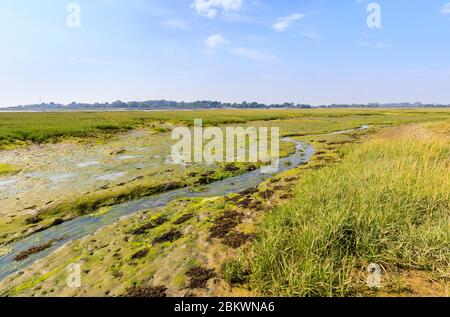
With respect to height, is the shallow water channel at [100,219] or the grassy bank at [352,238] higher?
the grassy bank at [352,238]

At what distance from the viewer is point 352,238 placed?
21.0 ft

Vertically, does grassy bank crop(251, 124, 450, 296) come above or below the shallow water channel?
above

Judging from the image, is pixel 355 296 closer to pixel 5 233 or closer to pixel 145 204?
pixel 145 204

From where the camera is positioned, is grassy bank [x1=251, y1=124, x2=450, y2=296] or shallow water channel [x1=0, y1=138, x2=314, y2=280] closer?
grassy bank [x1=251, y1=124, x2=450, y2=296]

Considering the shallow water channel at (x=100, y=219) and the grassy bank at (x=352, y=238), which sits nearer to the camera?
the grassy bank at (x=352, y=238)

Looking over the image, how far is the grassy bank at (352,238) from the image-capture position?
5.39m

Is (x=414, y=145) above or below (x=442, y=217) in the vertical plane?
above

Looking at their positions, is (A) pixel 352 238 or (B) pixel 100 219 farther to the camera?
(B) pixel 100 219

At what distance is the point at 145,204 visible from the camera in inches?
523

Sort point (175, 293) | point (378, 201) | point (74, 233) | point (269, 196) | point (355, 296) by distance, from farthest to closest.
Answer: point (269, 196)
point (74, 233)
point (378, 201)
point (175, 293)
point (355, 296)

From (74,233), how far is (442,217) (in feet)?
41.5

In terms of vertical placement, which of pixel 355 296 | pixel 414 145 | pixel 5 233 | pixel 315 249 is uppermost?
pixel 414 145

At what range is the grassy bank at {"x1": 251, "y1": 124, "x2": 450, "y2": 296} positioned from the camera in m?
5.39
